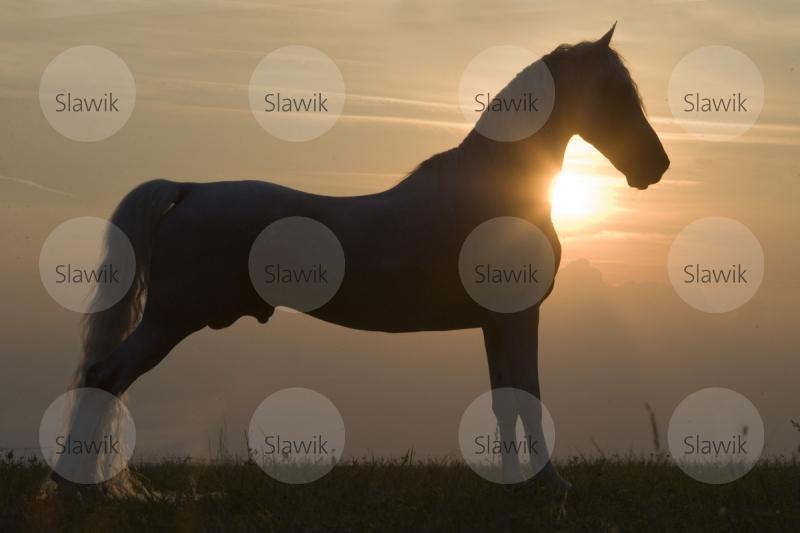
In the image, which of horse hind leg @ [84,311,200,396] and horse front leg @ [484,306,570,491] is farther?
horse front leg @ [484,306,570,491]

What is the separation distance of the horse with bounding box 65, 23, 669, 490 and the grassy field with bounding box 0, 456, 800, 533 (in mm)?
607

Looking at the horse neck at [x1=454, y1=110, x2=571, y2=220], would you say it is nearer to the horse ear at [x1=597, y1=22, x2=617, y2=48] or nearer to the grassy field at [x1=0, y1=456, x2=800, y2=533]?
→ the horse ear at [x1=597, y1=22, x2=617, y2=48]

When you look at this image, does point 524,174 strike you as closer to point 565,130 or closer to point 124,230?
point 565,130

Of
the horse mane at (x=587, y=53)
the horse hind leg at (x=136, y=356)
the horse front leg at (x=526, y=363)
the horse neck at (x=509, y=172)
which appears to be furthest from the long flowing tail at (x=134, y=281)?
the horse mane at (x=587, y=53)

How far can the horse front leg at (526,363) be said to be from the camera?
7613 mm

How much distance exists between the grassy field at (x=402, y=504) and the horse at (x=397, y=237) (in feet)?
1.99

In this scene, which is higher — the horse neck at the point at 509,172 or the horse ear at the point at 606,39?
the horse ear at the point at 606,39

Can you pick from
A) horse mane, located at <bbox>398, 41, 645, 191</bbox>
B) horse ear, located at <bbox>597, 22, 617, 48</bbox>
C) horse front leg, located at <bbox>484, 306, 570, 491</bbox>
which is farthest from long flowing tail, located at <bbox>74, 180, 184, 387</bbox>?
horse ear, located at <bbox>597, 22, 617, 48</bbox>

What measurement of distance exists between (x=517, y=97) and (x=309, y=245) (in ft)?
7.14

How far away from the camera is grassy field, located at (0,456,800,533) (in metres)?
6.00

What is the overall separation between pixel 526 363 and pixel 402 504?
5.87 ft

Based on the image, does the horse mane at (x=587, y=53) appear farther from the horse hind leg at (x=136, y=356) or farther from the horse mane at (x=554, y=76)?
the horse hind leg at (x=136, y=356)

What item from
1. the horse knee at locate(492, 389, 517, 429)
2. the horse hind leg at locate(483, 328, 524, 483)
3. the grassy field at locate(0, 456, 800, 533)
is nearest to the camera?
the grassy field at locate(0, 456, 800, 533)

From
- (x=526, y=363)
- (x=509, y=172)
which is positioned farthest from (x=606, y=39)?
(x=526, y=363)
